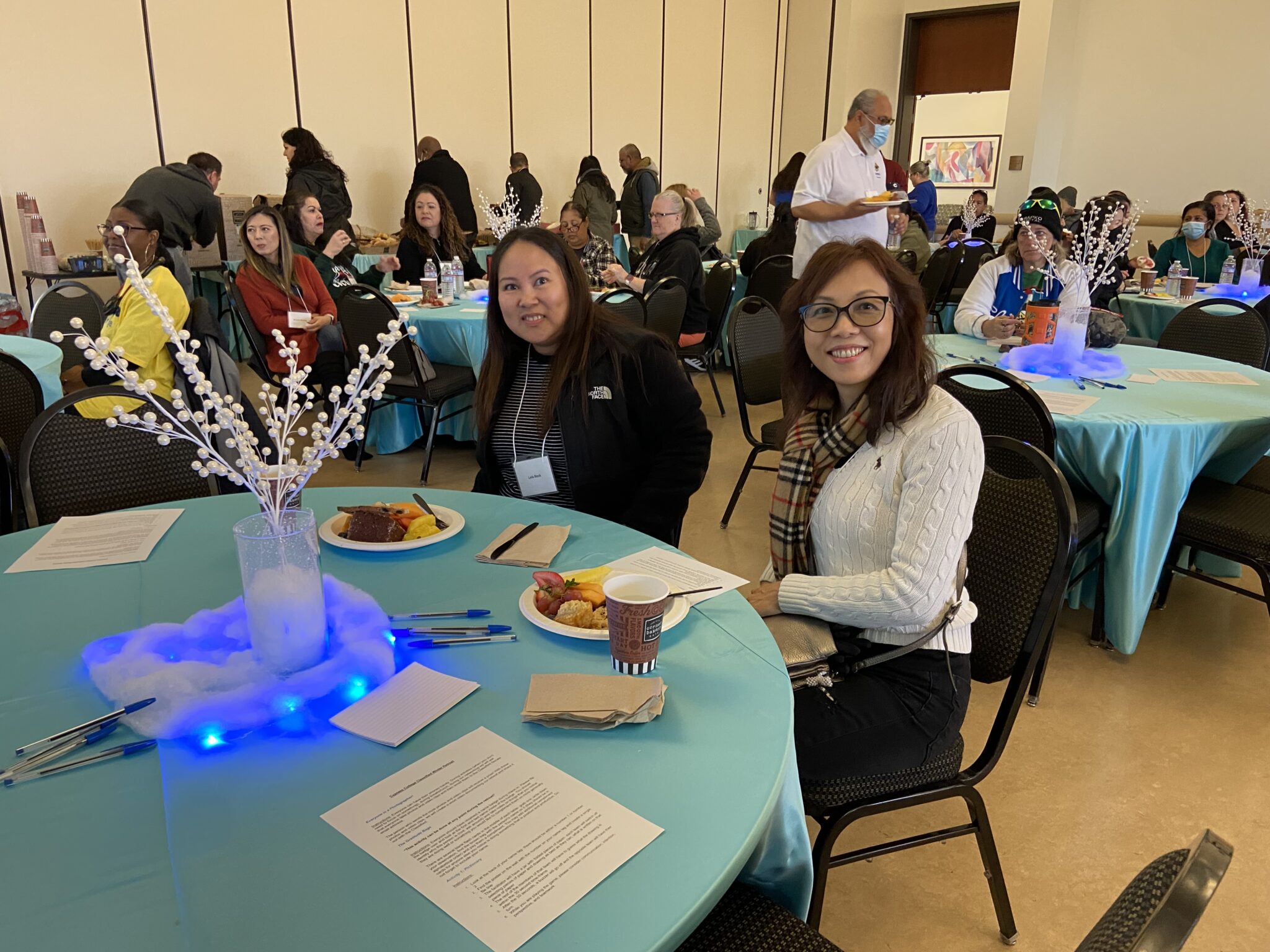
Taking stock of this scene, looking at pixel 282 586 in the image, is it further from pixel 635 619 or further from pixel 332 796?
pixel 635 619

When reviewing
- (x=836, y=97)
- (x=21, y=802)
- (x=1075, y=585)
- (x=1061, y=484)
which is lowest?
(x=1075, y=585)

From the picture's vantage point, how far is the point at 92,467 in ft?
6.40

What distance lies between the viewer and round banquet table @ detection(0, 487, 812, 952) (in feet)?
2.44

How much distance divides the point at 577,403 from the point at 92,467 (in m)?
1.11

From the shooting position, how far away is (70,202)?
6.12 meters

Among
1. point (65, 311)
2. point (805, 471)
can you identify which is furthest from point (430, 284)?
point (805, 471)

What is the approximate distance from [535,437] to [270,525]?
40.2 inches

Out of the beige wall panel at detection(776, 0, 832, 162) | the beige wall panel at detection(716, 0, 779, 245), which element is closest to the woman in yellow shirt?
the beige wall panel at detection(716, 0, 779, 245)

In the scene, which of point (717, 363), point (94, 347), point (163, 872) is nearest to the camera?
point (163, 872)

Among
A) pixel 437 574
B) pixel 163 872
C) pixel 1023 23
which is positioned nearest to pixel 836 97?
pixel 1023 23

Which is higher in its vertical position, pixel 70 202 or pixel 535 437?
pixel 70 202

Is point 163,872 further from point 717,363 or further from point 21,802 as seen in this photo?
point 717,363

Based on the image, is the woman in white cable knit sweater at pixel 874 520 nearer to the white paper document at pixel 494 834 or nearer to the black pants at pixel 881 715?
the black pants at pixel 881 715

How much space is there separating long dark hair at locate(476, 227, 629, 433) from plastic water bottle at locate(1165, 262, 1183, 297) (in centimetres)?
452
